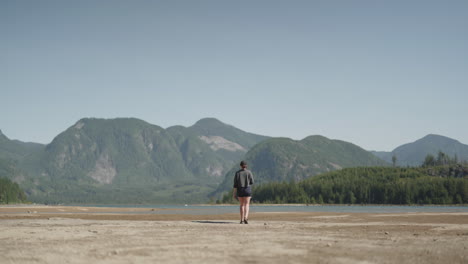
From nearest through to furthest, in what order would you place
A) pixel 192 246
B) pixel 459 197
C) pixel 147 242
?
1. pixel 192 246
2. pixel 147 242
3. pixel 459 197

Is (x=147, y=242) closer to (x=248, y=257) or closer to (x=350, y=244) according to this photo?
(x=248, y=257)

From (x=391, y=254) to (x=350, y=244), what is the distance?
7.19ft

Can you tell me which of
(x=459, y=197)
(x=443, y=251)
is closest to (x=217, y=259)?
(x=443, y=251)

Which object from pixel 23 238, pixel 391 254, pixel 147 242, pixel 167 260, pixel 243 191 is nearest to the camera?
pixel 167 260

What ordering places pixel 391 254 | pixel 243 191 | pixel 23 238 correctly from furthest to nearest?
pixel 243 191
pixel 23 238
pixel 391 254

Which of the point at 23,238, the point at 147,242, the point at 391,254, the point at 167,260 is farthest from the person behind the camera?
the point at 23,238

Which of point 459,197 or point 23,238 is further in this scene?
point 459,197

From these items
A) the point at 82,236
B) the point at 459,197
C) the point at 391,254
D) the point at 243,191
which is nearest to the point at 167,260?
the point at 391,254

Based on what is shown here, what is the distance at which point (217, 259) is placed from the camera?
1114 cm

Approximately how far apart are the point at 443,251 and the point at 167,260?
6.90 metres

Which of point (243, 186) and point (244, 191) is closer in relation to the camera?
point (243, 186)

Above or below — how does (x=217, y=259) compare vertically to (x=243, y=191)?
below

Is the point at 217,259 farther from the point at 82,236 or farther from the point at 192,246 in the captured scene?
the point at 82,236

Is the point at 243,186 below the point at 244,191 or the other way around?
the other way around
